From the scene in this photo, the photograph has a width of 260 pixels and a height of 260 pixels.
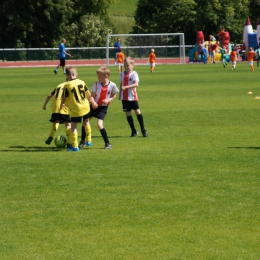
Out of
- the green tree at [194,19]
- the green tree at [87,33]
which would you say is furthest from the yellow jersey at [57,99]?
the green tree at [87,33]

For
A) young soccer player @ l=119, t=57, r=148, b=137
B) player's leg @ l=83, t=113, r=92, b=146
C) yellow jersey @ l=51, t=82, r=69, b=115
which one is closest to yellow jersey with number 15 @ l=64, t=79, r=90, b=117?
player's leg @ l=83, t=113, r=92, b=146

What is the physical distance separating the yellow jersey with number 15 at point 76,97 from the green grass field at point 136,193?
0.77 meters

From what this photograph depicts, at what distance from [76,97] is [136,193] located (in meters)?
3.87

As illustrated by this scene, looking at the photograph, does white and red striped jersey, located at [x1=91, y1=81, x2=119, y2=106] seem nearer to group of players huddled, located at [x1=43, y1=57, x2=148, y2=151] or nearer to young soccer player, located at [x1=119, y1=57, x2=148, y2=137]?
group of players huddled, located at [x1=43, y1=57, x2=148, y2=151]

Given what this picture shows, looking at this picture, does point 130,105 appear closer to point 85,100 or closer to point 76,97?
point 85,100

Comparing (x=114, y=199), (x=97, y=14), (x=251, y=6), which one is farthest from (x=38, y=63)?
(x=114, y=199)

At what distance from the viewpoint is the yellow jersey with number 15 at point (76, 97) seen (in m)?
12.8

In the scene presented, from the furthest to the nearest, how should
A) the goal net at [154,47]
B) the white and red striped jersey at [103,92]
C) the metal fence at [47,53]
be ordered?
the metal fence at [47,53] < the goal net at [154,47] < the white and red striped jersey at [103,92]

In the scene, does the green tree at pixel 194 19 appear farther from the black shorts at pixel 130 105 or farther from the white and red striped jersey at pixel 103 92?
the white and red striped jersey at pixel 103 92

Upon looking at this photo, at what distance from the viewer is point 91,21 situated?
276 feet

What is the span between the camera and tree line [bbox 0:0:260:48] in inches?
3034

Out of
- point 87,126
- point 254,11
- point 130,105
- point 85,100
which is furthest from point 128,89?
point 254,11

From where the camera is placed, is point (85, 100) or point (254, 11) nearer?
point (85, 100)

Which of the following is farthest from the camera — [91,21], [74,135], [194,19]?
[91,21]
